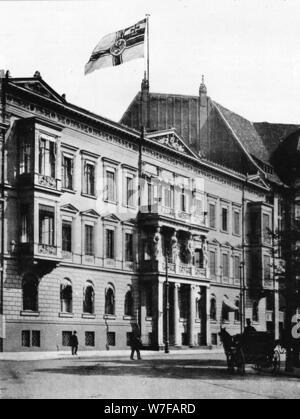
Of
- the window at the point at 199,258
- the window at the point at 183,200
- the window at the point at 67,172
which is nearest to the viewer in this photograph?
the window at the point at 67,172

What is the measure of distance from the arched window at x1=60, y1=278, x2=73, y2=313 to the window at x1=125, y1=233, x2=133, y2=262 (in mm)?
6424

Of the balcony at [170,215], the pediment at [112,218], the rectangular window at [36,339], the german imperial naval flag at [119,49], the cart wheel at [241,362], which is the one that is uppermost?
the german imperial naval flag at [119,49]

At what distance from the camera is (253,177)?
204 feet

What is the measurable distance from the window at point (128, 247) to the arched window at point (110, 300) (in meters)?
2.58

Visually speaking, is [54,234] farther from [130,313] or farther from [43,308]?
[130,313]

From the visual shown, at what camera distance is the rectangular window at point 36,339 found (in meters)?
37.0

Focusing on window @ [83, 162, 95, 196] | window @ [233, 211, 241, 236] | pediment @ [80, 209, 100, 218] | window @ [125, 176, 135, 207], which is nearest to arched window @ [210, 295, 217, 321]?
window @ [233, 211, 241, 236]

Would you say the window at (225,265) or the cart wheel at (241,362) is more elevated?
the window at (225,265)

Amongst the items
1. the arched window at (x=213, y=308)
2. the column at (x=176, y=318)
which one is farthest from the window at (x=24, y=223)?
the arched window at (x=213, y=308)

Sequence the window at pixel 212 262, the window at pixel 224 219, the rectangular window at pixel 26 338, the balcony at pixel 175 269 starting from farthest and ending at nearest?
1. the window at pixel 224 219
2. the window at pixel 212 262
3. the balcony at pixel 175 269
4. the rectangular window at pixel 26 338

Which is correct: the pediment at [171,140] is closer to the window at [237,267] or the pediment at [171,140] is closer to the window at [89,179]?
the window at [89,179]

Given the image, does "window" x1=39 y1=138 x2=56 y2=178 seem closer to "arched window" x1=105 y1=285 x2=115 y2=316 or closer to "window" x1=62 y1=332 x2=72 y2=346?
"window" x1=62 y1=332 x2=72 y2=346

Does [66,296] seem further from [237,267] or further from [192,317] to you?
[237,267]

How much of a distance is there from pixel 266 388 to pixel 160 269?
27.6 metres
